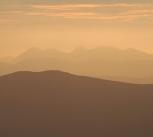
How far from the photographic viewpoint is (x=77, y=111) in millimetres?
20109

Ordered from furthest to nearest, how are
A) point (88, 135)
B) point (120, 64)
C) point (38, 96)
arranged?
point (38, 96) < point (120, 64) < point (88, 135)

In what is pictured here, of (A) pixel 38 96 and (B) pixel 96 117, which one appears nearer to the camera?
(B) pixel 96 117

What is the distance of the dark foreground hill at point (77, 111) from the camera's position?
63.7 feet

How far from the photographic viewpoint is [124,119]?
20.0 m

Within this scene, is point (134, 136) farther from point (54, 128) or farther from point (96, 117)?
point (54, 128)

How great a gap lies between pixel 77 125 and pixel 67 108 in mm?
959

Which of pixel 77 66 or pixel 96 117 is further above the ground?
pixel 77 66

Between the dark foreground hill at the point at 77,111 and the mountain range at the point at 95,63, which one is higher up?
the mountain range at the point at 95,63

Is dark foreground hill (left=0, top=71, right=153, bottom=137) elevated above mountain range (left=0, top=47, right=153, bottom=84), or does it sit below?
below

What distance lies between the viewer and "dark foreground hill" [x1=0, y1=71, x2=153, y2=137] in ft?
63.7

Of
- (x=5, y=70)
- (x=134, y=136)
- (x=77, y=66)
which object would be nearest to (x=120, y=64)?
(x=77, y=66)

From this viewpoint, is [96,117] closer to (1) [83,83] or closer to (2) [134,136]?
(2) [134,136]

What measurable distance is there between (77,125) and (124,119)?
6.88ft

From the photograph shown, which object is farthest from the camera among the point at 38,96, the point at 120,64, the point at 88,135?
the point at 38,96
